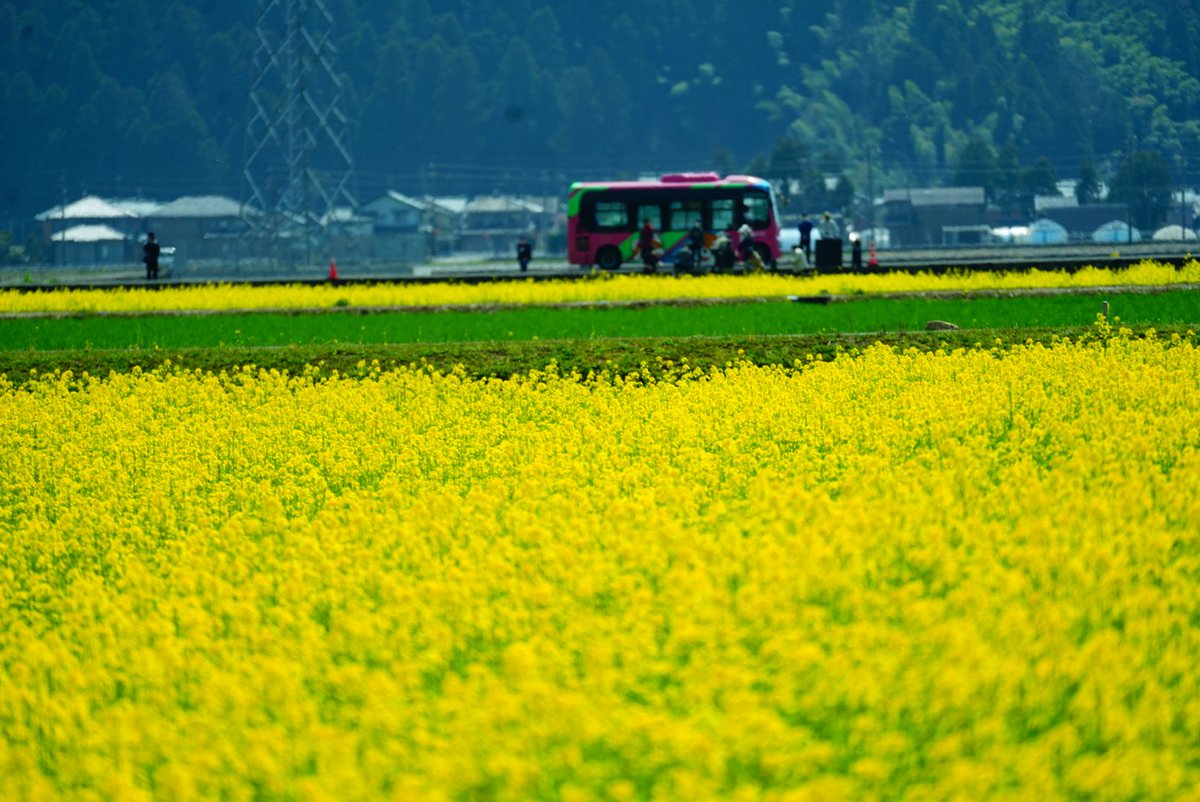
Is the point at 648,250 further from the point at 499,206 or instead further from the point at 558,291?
the point at 499,206

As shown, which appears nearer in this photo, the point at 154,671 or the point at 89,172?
the point at 154,671

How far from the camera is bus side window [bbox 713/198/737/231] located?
166 ft

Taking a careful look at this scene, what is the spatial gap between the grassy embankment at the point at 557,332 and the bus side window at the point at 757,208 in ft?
70.8

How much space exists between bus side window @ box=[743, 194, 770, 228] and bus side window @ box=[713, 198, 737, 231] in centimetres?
39

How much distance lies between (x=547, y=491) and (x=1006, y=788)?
4.99 metres

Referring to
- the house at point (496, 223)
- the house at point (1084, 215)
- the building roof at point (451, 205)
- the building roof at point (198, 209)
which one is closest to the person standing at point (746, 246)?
the house at point (1084, 215)

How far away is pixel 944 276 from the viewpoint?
1312 inches

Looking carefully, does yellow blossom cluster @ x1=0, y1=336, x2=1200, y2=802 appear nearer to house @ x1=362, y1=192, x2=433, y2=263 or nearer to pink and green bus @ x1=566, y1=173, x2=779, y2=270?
pink and green bus @ x1=566, y1=173, x2=779, y2=270

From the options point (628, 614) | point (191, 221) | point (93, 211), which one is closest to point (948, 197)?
point (191, 221)

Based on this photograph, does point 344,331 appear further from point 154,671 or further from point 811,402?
point 154,671

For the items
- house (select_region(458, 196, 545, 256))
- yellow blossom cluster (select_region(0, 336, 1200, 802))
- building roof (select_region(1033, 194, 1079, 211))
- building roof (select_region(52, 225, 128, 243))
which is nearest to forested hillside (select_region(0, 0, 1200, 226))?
house (select_region(458, 196, 545, 256))

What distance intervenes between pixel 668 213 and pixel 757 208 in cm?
250

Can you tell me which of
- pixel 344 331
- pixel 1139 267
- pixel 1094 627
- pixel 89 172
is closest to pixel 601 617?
pixel 1094 627

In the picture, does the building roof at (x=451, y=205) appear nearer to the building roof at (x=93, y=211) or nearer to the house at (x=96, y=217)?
the house at (x=96, y=217)
